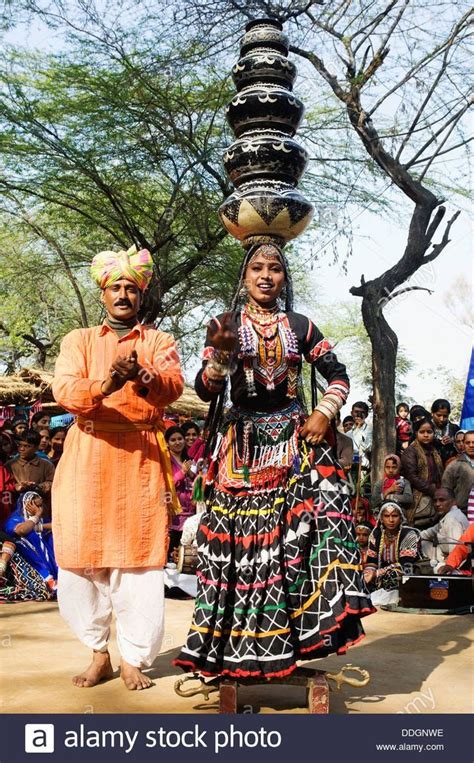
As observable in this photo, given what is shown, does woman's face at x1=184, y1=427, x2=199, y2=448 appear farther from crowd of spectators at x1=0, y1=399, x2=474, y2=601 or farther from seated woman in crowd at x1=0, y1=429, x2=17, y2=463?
seated woman in crowd at x1=0, y1=429, x2=17, y2=463

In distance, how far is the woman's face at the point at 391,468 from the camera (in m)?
9.16

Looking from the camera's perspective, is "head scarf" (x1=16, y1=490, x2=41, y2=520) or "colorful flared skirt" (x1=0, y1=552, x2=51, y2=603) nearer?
"colorful flared skirt" (x1=0, y1=552, x2=51, y2=603)

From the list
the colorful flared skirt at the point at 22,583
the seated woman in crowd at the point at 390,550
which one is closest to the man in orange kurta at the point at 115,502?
the colorful flared skirt at the point at 22,583

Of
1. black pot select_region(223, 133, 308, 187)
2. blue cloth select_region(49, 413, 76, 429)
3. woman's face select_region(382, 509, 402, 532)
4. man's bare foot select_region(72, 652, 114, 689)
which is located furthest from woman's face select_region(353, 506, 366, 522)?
blue cloth select_region(49, 413, 76, 429)

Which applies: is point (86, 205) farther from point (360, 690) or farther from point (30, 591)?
point (360, 690)

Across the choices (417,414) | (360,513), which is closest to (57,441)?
(360,513)

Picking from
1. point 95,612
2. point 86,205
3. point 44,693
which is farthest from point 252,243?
point 86,205

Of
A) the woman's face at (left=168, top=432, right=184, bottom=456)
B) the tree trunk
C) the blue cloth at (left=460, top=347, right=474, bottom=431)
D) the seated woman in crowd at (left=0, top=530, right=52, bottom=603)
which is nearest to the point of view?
the seated woman in crowd at (left=0, top=530, right=52, bottom=603)

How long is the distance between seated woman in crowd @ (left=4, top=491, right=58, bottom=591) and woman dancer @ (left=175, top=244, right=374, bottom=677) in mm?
4107

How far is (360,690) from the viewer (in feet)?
14.1

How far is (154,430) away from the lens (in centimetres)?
457

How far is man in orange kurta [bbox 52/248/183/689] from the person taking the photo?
172 inches

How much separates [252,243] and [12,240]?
17.8 meters

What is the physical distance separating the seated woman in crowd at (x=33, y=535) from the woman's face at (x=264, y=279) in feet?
14.5
